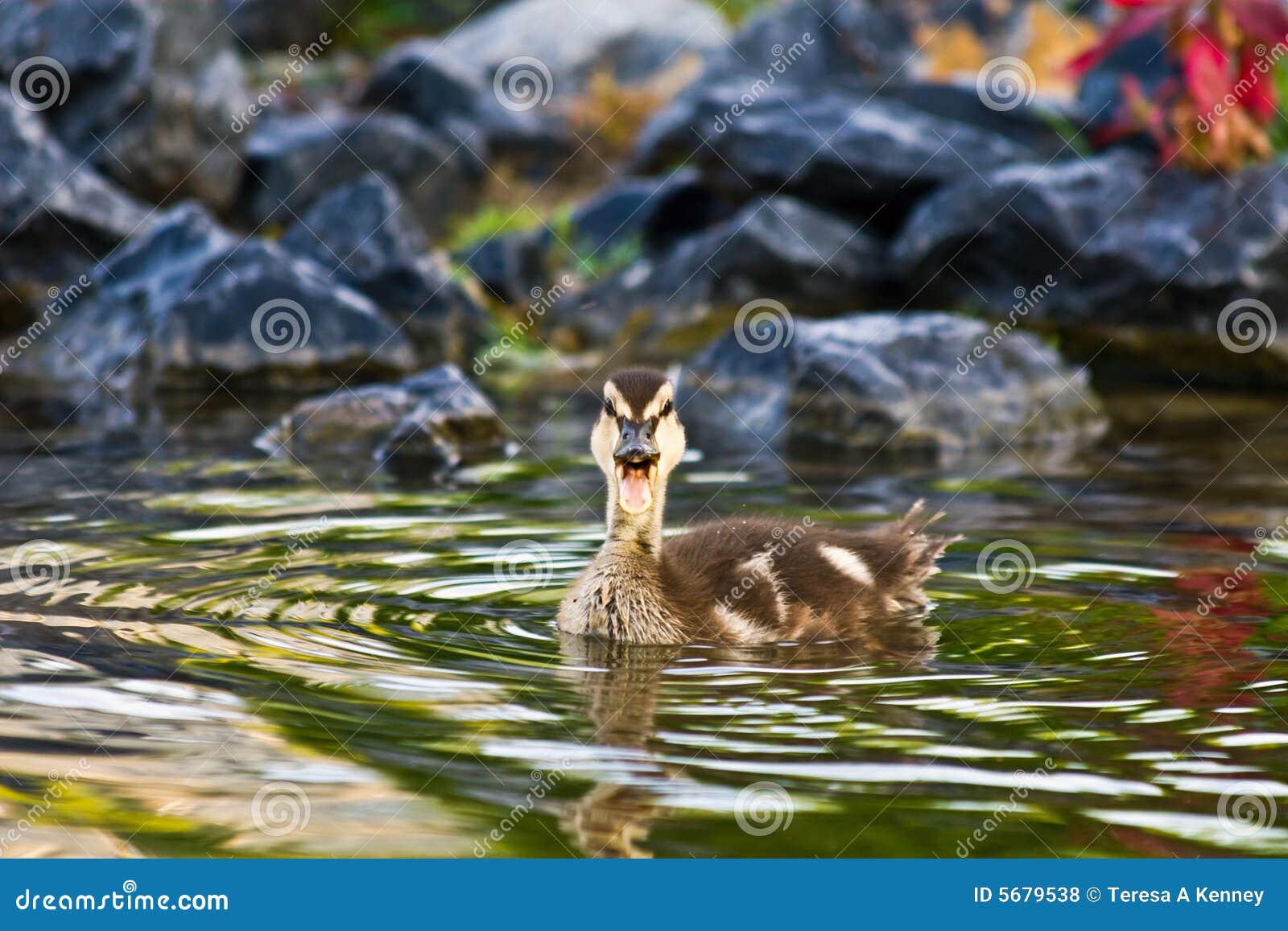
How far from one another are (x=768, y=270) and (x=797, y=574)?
8.59 m

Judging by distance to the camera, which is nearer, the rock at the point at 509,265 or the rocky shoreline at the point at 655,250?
the rocky shoreline at the point at 655,250

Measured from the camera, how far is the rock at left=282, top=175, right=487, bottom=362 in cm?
1531

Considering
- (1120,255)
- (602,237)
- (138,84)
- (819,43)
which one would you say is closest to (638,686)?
(1120,255)

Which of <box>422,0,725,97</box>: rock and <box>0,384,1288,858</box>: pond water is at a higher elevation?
<box>422,0,725,97</box>: rock

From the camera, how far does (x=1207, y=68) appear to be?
1330 cm

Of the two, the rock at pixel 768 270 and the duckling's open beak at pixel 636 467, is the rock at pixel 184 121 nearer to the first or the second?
the rock at pixel 768 270

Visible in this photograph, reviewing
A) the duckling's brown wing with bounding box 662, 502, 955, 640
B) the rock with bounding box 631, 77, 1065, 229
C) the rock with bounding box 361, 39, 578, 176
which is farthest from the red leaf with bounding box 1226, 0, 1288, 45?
the rock with bounding box 361, 39, 578, 176

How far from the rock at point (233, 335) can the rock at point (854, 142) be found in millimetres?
3836

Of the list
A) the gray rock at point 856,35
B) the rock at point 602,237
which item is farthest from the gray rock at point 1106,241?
the gray rock at point 856,35

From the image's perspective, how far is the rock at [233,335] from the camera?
528 inches

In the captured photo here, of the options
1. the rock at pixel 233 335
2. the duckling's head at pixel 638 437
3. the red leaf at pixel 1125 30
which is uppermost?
the red leaf at pixel 1125 30

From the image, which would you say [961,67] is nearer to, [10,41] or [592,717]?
[10,41]

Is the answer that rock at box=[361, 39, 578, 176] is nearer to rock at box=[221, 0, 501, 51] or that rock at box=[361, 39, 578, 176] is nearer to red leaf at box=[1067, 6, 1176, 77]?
rock at box=[221, 0, 501, 51]

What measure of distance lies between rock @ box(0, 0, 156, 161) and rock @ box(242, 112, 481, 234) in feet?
5.16
